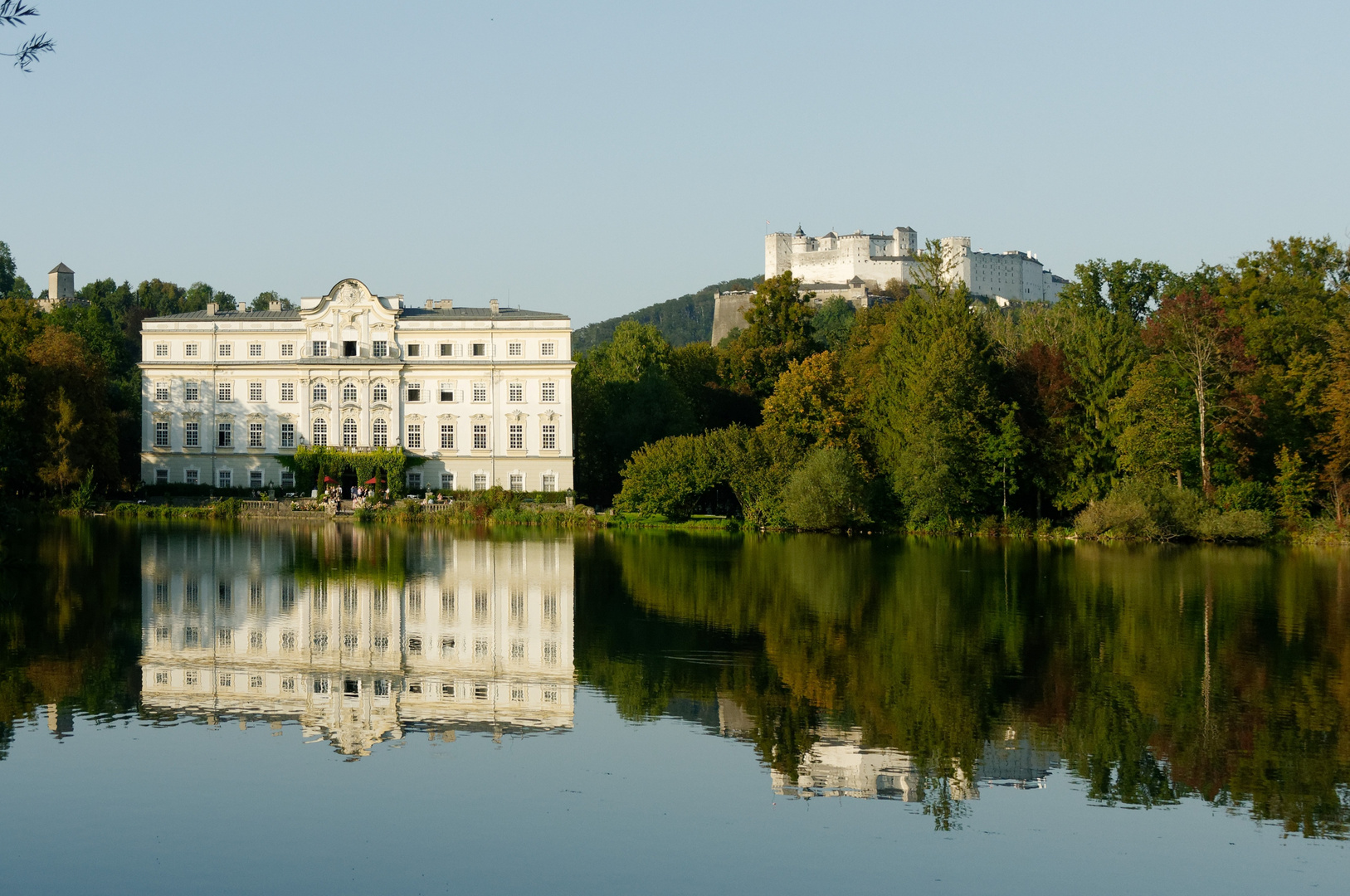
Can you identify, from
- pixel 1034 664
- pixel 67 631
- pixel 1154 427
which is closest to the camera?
pixel 1034 664

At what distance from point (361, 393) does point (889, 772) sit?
166ft

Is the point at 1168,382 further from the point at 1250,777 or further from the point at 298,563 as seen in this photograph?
the point at 1250,777

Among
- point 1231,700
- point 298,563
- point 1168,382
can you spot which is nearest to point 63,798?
point 1231,700

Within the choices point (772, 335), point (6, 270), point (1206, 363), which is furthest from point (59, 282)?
point (1206, 363)

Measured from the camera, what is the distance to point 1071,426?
4641 cm

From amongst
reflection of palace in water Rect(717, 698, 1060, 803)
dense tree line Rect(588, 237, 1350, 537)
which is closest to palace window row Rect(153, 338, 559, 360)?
dense tree line Rect(588, 237, 1350, 537)

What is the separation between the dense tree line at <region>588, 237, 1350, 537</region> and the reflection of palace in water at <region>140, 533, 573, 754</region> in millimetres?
19303

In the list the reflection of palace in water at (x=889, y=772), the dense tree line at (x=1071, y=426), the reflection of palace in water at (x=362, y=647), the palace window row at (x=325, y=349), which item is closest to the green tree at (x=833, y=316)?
the palace window row at (x=325, y=349)

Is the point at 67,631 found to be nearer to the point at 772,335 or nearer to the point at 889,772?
the point at 889,772

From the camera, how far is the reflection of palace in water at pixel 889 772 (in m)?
11.4

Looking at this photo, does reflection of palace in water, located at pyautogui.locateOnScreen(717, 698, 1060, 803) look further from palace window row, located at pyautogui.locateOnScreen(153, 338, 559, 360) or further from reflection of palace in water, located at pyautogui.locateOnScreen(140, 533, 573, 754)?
palace window row, located at pyautogui.locateOnScreen(153, 338, 559, 360)

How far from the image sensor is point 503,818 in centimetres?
1055

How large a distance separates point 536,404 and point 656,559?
88.2 feet

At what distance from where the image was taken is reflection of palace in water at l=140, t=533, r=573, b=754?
14414mm
